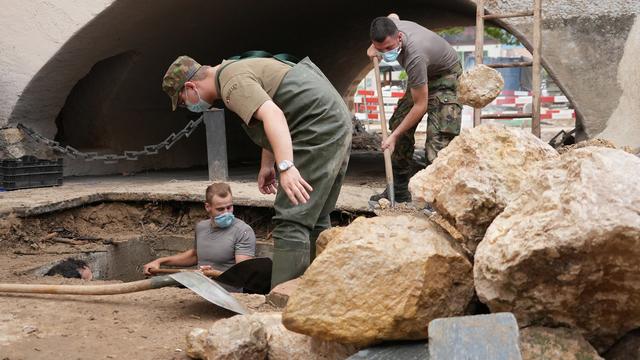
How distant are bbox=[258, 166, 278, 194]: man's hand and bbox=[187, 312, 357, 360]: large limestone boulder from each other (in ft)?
4.32

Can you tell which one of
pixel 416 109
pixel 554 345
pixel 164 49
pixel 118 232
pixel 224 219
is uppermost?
pixel 164 49

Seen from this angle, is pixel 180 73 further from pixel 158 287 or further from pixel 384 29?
pixel 384 29

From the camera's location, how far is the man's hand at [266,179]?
13.6 ft

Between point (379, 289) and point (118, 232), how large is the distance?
4456mm

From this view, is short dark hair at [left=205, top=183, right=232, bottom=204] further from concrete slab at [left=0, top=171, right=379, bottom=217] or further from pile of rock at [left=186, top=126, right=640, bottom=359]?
pile of rock at [left=186, top=126, right=640, bottom=359]

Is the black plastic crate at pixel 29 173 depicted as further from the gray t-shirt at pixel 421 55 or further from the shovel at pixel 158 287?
the gray t-shirt at pixel 421 55

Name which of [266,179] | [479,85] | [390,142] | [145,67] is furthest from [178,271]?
[145,67]

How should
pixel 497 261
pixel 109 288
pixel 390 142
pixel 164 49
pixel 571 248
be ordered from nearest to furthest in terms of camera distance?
pixel 571 248 → pixel 497 261 → pixel 109 288 → pixel 390 142 → pixel 164 49

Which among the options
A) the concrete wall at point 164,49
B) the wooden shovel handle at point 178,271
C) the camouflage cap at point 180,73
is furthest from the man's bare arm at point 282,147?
the concrete wall at point 164,49

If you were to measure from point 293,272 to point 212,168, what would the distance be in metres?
3.77

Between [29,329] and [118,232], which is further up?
[29,329]

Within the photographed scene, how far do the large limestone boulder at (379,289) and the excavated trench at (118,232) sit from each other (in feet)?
11.3

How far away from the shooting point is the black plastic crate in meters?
6.80

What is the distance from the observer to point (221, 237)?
5109mm
